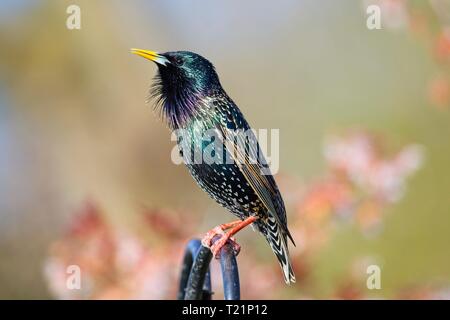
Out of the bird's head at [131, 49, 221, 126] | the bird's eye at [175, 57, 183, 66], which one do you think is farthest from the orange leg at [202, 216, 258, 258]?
the bird's eye at [175, 57, 183, 66]

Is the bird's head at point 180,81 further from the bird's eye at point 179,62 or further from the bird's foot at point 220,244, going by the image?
the bird's foot at point 220,244

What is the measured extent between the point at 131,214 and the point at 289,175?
75cm

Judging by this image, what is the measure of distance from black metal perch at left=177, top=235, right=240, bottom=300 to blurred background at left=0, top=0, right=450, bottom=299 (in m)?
1.46

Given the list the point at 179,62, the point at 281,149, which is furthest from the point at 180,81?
the point at 281,149

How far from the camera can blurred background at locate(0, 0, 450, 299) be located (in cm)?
341

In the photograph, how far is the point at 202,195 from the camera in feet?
11.3

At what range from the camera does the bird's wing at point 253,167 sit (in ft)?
6.22

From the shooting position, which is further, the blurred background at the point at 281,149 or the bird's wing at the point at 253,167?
the blurred background at the point at 281,149

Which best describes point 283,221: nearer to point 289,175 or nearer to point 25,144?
point 289,175

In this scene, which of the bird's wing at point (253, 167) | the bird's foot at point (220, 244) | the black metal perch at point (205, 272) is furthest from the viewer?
the bird's wing at point (253, 167)

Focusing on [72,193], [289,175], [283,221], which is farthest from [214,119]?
[72,193]

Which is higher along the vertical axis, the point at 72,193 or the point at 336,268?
the point at 72,193

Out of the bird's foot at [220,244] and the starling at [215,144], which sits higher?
the starling at [215,144]

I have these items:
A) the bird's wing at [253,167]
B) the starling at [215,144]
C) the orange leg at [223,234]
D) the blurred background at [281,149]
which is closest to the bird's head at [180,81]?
the starling at [215,144]
